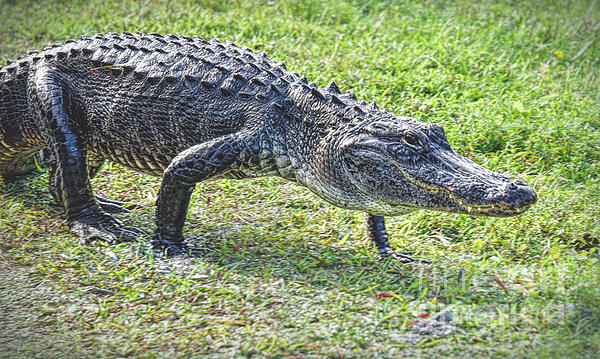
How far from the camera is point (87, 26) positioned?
773 centimetres

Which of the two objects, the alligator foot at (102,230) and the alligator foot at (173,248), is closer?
the alligator foot at (173,248)

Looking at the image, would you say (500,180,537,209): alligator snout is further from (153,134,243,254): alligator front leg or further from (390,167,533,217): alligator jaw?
(153,134,243,254): alligator front leg

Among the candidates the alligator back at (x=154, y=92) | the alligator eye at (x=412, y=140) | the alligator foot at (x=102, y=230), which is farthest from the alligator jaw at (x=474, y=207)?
the alligator foot at (x=102, y=230)

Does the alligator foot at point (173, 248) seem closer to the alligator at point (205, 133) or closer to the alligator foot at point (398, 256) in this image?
the alligator at point (205, 133)

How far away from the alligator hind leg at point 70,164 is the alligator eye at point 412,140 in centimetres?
205

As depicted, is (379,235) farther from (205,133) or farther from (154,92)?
(154,92)

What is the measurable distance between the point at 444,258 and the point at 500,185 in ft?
2.94

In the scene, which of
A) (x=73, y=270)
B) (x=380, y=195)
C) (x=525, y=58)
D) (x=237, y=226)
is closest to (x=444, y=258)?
(x=380, y=195)

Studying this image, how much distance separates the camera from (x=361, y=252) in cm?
421

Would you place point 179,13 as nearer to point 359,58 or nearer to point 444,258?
point 359,58

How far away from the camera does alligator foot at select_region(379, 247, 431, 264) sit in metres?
4.12

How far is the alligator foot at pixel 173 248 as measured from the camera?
4.16m

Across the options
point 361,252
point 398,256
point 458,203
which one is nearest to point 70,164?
point 361,252

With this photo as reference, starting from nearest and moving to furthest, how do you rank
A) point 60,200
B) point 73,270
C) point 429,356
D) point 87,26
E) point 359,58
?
point 429,356 < point 73,270 < point 60,200 < point 359,58 < point 87,26
